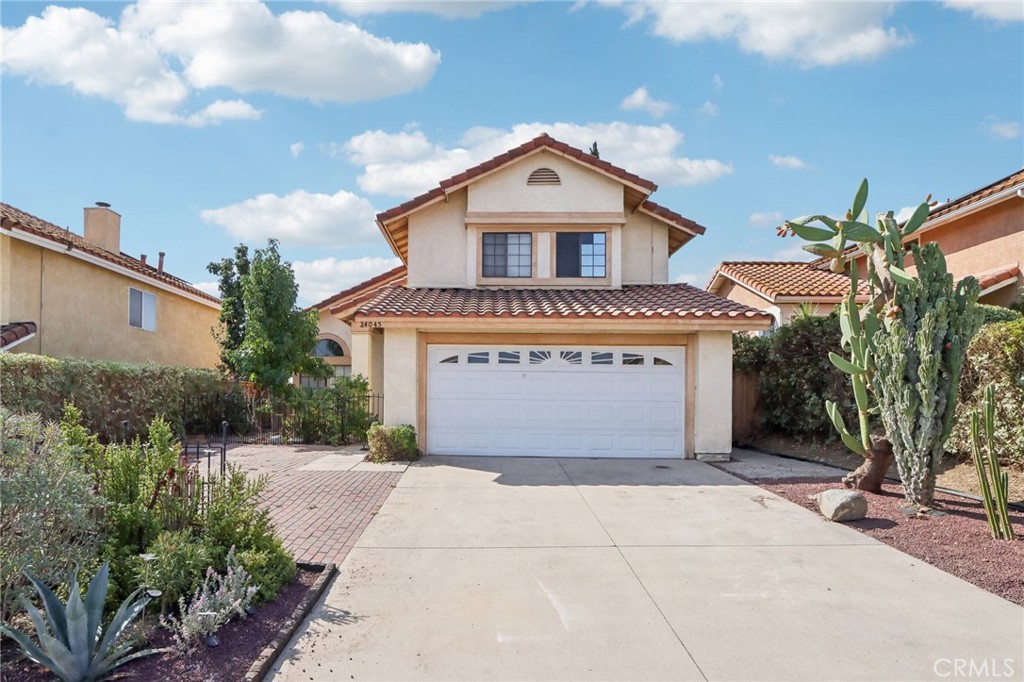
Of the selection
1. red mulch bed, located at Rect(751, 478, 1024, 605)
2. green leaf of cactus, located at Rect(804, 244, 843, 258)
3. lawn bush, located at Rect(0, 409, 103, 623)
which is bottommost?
red mulch bed, located at Rect(751, 478, 1024, 605)

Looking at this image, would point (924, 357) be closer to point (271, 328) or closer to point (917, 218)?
point (917, 218)

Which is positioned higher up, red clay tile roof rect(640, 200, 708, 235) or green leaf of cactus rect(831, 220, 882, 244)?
red clay tile roof rect(640, 200, 708, 235)

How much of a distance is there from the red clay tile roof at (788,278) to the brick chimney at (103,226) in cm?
2177

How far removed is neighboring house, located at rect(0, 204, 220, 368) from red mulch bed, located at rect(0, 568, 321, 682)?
464 inches

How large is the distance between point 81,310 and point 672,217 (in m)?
15.8

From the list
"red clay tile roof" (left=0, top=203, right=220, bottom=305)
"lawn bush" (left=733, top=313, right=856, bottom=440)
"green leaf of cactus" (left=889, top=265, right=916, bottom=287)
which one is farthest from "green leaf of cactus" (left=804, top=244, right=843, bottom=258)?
"red clay tile roof" (left=0, top=203, right=220, bottom=305)

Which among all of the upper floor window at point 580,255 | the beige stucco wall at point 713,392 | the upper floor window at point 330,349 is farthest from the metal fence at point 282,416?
the beige stucco wall at point 713,392

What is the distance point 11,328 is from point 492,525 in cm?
1279

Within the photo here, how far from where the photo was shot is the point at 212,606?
13.7 feet

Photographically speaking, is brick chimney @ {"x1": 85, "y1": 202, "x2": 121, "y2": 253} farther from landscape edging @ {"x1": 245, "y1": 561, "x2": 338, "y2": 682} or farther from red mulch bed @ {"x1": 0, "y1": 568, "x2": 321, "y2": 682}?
red mulch bed @ {"x1": 0, "y1": 568, "x2": 321, "y2": 682}

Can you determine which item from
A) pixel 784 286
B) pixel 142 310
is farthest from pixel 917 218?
→ pixel 142 310

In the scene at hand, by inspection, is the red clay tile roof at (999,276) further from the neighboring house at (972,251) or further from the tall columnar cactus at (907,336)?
the tall columnar cactus at (907,336)

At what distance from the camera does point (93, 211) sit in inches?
794

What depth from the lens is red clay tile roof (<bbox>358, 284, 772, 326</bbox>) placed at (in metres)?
11.7
